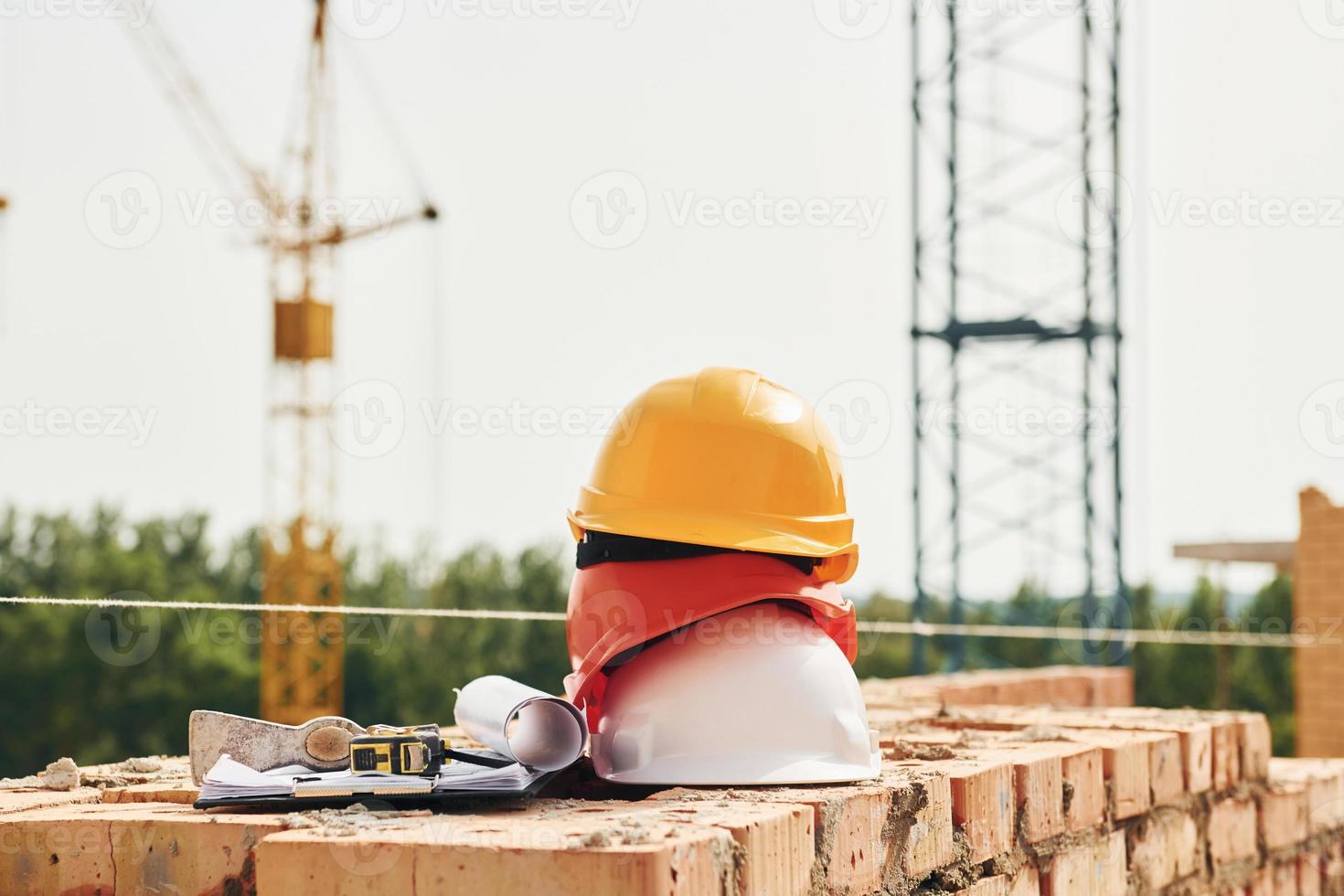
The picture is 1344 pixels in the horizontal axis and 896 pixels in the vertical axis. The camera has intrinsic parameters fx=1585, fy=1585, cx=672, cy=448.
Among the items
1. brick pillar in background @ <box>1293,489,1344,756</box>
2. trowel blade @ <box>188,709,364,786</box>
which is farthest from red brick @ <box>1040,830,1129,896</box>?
brick pillar in background @ <box>1293,489,1344,756</box>

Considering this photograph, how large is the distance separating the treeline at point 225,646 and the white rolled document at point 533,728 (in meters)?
32.3

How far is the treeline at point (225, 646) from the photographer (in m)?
39.2

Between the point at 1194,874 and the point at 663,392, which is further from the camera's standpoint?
the point at 1194,874

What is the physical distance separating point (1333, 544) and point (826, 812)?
8.32m

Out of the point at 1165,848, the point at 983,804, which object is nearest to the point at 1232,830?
the point at 1165,848

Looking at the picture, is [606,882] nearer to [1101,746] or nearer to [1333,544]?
[1101,746]

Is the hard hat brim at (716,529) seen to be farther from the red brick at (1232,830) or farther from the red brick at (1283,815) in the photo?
the red brick at (1283,815)

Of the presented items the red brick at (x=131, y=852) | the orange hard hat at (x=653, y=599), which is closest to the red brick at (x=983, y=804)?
the orange hard hat at (x=653, y=599)

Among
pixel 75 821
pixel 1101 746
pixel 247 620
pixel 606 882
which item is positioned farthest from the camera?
pixel 247 620

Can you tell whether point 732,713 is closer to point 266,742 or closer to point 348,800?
point 348,800

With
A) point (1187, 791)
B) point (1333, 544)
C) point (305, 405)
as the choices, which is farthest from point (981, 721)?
point (305, 405)

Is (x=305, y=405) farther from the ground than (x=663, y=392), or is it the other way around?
(x=305, y=405)

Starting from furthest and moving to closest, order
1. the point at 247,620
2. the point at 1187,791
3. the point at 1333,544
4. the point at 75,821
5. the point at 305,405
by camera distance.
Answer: the point at 247,620
the point at 305,405
the point at 1333,544
the point at 1187,791
the point at 75,821

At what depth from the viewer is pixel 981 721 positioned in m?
5.79
